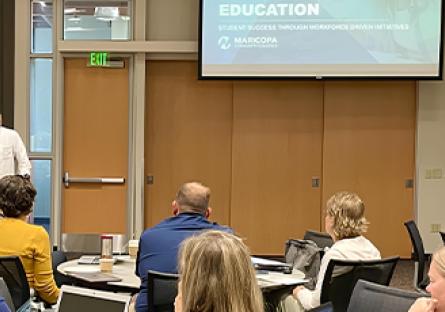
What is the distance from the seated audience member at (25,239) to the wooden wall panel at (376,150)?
4822mm

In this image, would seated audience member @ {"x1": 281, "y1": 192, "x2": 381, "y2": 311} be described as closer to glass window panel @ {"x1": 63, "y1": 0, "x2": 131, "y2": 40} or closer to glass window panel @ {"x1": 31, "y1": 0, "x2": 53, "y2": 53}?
glass window panel @ {"x1": 63, "y1": 0, "x2": 131, "y2": 40}

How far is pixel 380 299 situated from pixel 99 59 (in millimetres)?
5718

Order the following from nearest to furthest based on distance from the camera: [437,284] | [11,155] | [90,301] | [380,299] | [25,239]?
1. [437,284]
2. [90,301]
3. [380,299]
4. [25,239]
5. [11,155]

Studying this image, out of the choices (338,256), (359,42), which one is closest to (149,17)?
(359,42)

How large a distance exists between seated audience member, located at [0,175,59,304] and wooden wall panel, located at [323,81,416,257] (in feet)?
15.8

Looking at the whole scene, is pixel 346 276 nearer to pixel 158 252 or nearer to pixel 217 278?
pixel 158 252

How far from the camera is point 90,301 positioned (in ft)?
8.39

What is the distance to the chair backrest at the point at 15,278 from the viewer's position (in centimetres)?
334

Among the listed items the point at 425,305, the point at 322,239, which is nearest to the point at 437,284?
the point at 425,305

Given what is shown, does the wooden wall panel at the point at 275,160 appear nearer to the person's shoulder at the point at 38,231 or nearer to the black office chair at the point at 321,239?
the black office chair at the point at 321,239

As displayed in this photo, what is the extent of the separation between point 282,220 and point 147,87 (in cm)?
220

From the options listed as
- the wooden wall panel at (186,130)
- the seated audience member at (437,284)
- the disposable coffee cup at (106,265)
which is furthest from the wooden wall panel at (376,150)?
the seated audience member at (437,284)

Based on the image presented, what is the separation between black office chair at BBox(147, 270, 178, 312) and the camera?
10.1 feet

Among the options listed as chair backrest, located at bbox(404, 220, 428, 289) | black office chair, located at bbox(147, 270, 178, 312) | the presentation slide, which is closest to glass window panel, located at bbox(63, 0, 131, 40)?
the presentation slide
